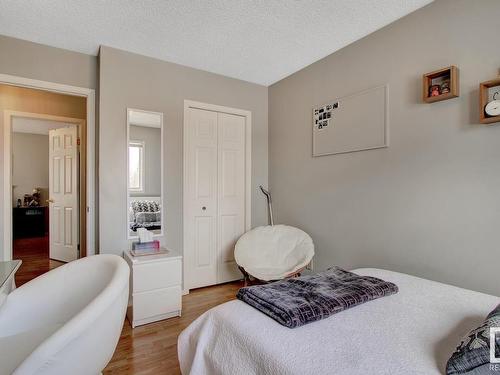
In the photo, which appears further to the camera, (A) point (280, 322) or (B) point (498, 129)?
(B) point (498, 129)

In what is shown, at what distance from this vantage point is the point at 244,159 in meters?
3.60

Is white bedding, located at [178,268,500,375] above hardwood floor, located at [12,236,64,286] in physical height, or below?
above

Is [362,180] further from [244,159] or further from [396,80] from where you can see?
[244,159]

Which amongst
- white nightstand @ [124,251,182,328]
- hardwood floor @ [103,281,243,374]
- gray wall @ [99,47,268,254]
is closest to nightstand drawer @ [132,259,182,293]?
white nightstand @ [124,251,182,328]

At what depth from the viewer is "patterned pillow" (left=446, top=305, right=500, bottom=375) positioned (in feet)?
2.76

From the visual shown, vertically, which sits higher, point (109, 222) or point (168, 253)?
point (109, 222)

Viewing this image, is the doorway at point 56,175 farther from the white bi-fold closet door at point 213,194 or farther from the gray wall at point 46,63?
the white bi-fold closet door at point 213,194

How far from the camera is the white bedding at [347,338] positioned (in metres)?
0.94

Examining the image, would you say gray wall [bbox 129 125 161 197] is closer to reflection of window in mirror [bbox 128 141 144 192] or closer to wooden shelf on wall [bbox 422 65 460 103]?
reflection of window in mirror [bbox 128 141 144 192]

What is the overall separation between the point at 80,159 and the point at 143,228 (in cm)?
212

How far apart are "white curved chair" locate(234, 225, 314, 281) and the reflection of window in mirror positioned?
48.4 inches

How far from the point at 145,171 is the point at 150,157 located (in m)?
0.16

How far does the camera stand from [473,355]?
2.82ft

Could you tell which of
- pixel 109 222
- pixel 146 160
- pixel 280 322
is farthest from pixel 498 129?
pixel 109 222
